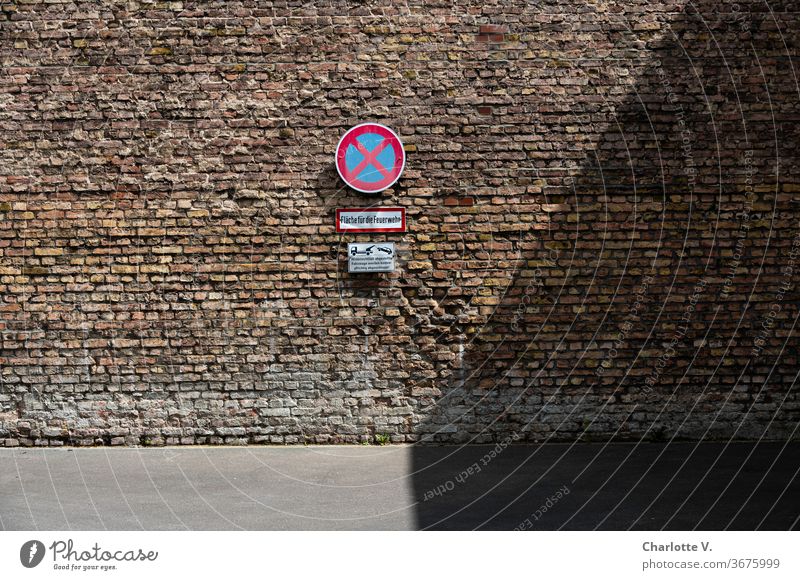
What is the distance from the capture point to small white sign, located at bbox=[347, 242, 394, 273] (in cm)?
901

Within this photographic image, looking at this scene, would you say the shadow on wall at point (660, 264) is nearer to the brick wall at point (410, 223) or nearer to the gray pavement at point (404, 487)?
the brick wall at point (410, 223)

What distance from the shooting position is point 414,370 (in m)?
9.04

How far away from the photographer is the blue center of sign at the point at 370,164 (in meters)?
8.98

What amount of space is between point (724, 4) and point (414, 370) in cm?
478

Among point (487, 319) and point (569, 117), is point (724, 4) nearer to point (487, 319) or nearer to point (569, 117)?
point (569, 117)

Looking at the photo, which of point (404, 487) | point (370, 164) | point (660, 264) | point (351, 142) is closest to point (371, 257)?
point (370, 164)

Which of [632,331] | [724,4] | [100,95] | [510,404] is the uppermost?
[724,4]

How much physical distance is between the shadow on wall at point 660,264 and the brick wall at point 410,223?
22 millimetres

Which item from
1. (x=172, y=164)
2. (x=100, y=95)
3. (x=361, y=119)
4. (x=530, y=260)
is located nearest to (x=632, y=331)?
(x=530, y=260)

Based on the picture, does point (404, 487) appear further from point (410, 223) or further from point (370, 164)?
point (370, 164)

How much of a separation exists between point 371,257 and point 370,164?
921 millimetres

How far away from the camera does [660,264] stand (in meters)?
9.10

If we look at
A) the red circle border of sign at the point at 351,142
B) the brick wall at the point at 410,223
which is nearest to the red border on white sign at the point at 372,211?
the brick wall at the point at 410,223

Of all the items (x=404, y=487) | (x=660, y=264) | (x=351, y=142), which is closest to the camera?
(x=404, y=487)
